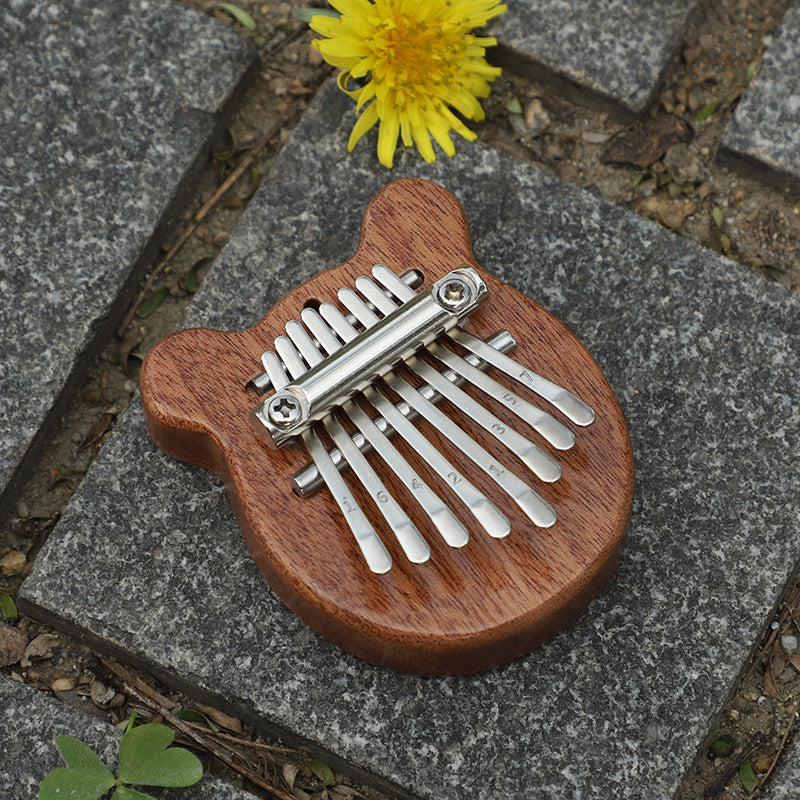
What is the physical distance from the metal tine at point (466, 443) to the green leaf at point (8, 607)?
1.86ft

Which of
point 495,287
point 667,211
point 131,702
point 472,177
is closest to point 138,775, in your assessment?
point 131,702

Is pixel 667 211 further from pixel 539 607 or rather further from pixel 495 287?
pixel 539 607

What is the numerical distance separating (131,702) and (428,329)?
23.4 inches

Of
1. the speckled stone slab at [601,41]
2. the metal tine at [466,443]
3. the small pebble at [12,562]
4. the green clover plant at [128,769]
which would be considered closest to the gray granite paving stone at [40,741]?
the green clover plant at [128,769]

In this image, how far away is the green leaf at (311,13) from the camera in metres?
1.47

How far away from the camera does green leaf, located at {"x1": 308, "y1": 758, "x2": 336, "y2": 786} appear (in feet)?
3.95

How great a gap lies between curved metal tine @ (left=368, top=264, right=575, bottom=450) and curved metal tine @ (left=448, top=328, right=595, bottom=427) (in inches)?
0.6

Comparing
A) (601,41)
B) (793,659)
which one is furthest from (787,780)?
(601,41)

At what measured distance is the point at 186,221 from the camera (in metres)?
1.45

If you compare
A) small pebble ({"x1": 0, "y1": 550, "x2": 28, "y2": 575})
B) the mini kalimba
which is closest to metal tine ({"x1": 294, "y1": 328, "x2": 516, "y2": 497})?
the mini kalimba

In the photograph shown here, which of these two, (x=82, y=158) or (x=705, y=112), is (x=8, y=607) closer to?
(x=82, y=158)

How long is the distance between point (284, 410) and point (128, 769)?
0.45 metres

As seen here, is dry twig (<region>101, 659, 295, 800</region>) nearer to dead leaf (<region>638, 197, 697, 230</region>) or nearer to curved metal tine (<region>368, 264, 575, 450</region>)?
curved metal tine (<region>368, 264, 575, 450</region>)

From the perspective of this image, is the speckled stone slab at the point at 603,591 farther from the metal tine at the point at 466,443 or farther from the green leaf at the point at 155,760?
the metal tine at the point at 466,443
